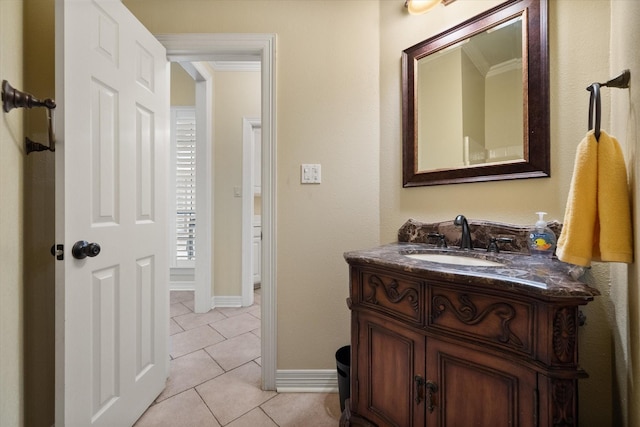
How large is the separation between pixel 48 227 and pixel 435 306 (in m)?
1.54

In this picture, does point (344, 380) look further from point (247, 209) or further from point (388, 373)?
point (247, 209)

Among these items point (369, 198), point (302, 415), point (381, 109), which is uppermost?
point (381, 109)

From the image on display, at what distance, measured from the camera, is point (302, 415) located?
1.31m

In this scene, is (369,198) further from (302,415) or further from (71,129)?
(71,129)

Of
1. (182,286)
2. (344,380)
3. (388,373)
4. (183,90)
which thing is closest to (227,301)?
(182,286)

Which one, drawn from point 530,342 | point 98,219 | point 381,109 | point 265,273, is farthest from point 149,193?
point 530,342

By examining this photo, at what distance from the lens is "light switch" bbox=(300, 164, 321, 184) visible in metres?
1.51

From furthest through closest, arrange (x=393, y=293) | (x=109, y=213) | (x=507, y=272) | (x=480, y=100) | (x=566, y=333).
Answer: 1. (x=480, y=100)
2. (x=109, y=213)
3. (x=393, y=293)
4. (x=507, y=272)
5. (x=566, y=333)

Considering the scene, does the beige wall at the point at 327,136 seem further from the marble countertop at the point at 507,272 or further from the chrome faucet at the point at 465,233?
the marble countertop at the point at 507,272

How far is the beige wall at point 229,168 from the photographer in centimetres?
271

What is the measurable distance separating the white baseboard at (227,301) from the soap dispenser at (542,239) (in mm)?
2555

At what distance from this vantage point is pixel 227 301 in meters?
2.74

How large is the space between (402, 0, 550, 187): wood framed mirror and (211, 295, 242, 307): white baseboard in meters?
2.18

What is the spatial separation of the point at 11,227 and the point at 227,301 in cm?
205
